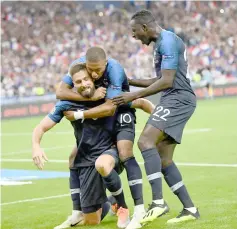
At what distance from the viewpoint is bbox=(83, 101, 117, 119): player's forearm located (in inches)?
306

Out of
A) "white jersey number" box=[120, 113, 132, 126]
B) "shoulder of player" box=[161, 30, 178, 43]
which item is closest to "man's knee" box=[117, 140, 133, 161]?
"white jersey number" box=[120, 113, 132, 126]

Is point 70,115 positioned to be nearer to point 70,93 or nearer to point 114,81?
point 70,93

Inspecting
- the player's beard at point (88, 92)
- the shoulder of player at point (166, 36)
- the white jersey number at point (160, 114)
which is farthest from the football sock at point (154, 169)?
the shoulder of player at point (166, 36)

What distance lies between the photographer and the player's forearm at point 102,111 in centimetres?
778

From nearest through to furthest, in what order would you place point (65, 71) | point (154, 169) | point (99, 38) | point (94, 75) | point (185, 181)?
1. point (154, 169)
2. point (94, 75)
3. point (185, 181)
4. point (65, 71)
5. point (99, 38)

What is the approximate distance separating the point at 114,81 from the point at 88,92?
0.29 m

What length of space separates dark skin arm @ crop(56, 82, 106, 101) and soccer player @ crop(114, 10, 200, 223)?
0.19 metres

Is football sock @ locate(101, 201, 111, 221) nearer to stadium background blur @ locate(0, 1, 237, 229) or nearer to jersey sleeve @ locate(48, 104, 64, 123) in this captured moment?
stadium background blur @ locate(0, 1, 237, 229)

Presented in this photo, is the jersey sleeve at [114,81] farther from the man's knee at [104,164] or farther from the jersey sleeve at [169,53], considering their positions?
the man's knee at [104,164]

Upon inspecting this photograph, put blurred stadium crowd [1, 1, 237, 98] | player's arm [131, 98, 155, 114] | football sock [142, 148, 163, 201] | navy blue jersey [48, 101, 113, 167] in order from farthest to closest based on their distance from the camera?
blurred stadium crowd [1, 1, 237, 98] → player's arm [131, 98, 155, 114] → navy blue jersey [48, 101, 113, 167] → football sock [142, 148, 163, 201]

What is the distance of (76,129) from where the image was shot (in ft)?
27.2

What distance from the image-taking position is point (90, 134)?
8.15m

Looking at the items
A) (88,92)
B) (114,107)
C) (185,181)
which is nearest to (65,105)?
(88,92)

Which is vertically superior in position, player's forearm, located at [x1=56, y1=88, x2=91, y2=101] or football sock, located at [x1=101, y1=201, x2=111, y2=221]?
player's forearm, located at [x1=56, y1=88, x2=91, y2=101]
